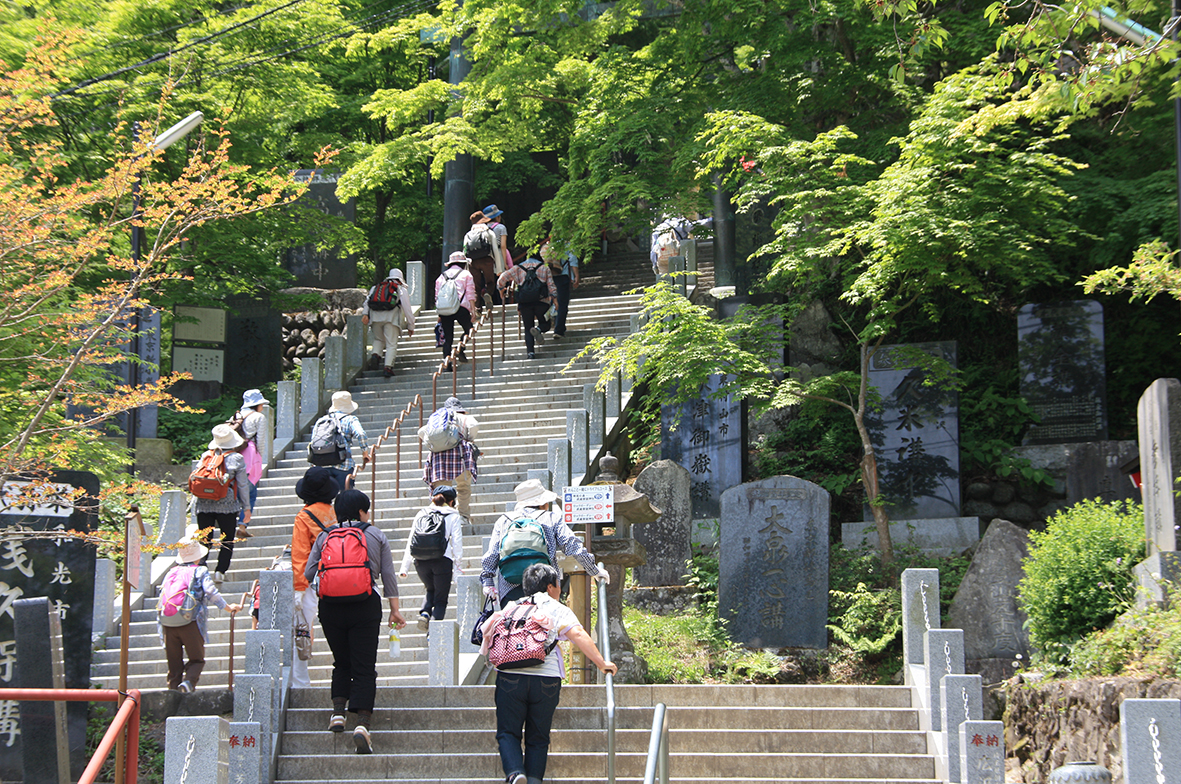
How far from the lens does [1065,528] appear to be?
439 inches

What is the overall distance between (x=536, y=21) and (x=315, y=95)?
499 cm

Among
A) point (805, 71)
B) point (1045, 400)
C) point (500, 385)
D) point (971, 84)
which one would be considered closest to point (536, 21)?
point (805, 71)

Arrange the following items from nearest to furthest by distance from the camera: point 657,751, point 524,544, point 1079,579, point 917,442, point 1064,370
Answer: point 657,751
point 524,544
point 1079,579
point 917,442
point 1064,370

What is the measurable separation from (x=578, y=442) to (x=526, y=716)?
8087 millimetres

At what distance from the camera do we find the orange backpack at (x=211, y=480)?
12391mm

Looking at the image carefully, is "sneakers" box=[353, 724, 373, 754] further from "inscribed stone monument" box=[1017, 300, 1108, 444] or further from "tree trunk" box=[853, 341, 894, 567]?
"inscribed stone monument" box=[1017, 300, 1108, 444]

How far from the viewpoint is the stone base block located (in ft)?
51.5

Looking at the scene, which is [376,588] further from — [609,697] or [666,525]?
[666,525]

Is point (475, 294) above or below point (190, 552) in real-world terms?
above

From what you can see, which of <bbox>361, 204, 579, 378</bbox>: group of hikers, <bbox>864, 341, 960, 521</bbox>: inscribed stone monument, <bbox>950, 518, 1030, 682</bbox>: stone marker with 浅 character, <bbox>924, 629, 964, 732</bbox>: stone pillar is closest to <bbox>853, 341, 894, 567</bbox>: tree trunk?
<bbox>864, 341, 960, 521</bbox>: inscribed stone monument

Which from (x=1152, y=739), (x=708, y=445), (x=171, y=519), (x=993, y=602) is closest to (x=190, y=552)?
(x=171, y=519)

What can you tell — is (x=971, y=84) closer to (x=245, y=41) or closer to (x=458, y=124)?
(x=458, y=124)

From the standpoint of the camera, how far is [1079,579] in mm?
10703

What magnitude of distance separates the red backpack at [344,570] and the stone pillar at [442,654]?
64.0 inches
